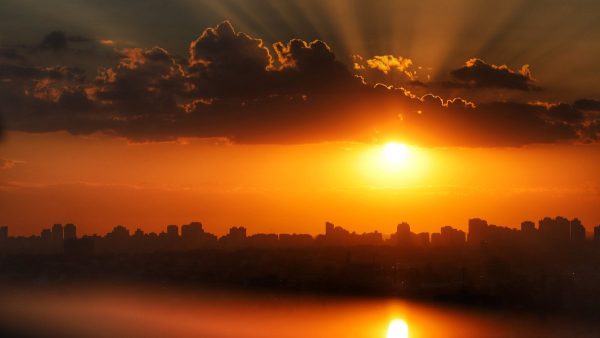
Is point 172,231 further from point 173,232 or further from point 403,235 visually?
point 403,235

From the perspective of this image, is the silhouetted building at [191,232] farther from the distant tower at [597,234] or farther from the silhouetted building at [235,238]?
the distant tower at [597,234]

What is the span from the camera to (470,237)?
158625 mm

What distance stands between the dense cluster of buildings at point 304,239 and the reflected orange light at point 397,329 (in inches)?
1222

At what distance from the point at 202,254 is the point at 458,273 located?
61.4 metres

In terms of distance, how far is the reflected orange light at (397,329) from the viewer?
388ft

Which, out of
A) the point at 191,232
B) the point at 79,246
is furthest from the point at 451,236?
the point at 79,246

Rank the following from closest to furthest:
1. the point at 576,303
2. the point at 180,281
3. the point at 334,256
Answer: the point at 576,303 < the point at 334,256 < the point at 180,281

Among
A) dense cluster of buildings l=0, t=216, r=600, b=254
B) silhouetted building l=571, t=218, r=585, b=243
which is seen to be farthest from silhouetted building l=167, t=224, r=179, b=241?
silhouetted building l=571, t=218, r=585, b=243

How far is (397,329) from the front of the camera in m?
121

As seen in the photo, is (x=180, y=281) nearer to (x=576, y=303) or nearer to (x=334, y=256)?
(x=334, y=256)

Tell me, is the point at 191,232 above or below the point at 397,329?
above

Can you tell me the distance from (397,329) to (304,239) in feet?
216

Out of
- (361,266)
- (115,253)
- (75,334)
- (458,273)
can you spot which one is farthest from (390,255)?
(115,253)

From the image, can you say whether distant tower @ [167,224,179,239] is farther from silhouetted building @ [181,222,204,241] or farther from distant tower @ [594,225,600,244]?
distant tower @ [594,225,600,244]
